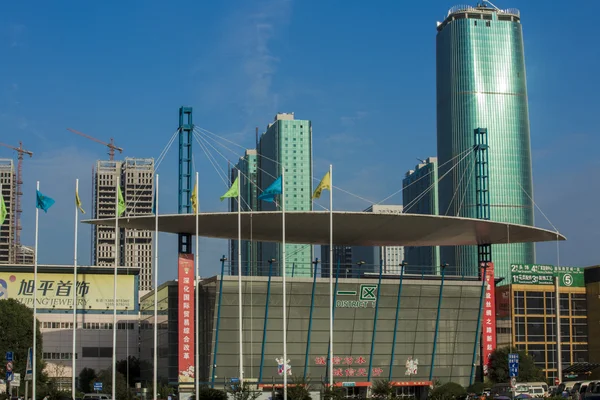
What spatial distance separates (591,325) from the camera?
103375 millimetres

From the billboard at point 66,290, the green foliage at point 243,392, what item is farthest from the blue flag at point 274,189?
the billboard at point 66,290

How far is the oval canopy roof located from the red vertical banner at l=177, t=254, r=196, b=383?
2871 millimetres

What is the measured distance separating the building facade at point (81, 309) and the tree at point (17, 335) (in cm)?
2378

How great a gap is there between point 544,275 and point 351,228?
3627 cm

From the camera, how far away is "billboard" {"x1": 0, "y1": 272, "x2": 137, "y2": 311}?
364 feet

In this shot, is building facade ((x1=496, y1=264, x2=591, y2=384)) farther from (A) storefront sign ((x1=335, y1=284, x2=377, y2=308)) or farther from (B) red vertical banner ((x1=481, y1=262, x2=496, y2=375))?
(A) storefront sign ((x1=335, y1=284, x2=377, y2=308))

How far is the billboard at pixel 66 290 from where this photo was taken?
111 metres

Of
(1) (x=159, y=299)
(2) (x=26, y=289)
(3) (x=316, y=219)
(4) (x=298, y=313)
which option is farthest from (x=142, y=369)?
(3) (x=316, y=219)

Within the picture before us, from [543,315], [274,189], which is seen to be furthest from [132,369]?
[274,189]

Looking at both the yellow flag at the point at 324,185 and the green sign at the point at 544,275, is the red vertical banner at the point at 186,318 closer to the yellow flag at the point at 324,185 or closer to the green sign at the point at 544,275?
the yellow flag at the point at 324,185

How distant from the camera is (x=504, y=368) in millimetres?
79375

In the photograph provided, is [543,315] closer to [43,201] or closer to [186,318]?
[186,318]

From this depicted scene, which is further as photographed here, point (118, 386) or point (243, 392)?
point (118, 386)

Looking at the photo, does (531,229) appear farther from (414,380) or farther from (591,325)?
(591,325)
